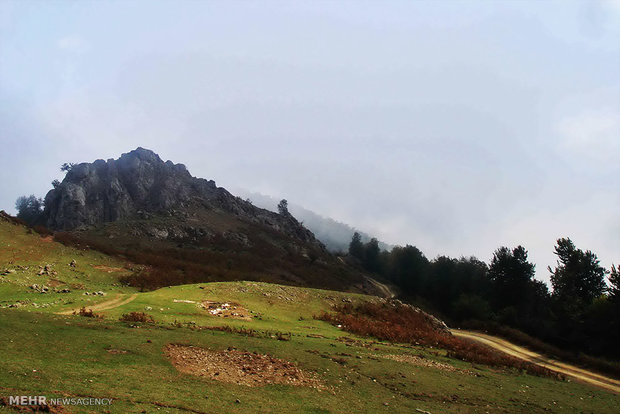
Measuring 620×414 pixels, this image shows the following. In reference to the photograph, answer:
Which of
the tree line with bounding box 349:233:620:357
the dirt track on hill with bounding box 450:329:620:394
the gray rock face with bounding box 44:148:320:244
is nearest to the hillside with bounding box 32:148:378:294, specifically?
the gray rock face with bounding box 44:148:320:244

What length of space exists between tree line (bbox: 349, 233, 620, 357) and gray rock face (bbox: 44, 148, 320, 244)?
168 feet

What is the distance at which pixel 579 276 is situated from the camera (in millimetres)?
76438

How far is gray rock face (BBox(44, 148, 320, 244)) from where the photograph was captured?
123 meters

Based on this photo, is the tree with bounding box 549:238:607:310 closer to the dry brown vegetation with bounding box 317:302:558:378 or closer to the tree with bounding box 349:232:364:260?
the dry brown vegetation with bounding box 317:302:558:378

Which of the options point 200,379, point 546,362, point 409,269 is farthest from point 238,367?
point 409,269

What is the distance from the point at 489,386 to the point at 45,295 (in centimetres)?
3352

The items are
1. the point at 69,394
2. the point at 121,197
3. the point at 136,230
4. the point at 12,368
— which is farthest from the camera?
the point at 121,197

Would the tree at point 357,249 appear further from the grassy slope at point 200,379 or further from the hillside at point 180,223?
the grassy slope at point 200,379

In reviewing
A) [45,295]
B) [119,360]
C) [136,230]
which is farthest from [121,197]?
[119,360]

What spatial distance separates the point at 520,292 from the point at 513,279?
3.51m

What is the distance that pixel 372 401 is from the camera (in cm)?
1736

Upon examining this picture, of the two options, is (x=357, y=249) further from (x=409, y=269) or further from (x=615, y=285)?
(x=615, y=285)

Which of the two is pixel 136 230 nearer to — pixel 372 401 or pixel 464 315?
pixel 464 315

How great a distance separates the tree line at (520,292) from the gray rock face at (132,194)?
5107cm
